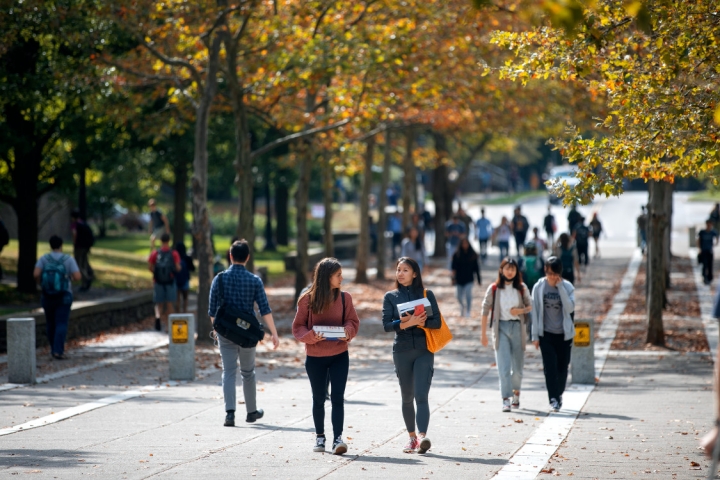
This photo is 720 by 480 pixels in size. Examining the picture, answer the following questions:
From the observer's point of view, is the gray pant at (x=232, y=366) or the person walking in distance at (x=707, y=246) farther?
the person walking in distance at (x=707, y=246)

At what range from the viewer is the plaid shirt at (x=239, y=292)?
373 inches

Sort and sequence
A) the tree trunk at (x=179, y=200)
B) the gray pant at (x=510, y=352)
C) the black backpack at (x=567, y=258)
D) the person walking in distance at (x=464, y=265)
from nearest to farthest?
the gray pant at (x=510, y=352), the person walking in distance at (x=464, y=265), the black backpack at (x=567, y=258), the tree trunk at (x=179, y=200)

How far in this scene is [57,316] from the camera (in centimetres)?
1437

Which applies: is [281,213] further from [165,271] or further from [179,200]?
[165,271]

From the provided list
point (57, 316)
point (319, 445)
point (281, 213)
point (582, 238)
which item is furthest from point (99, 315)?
point (281, 213)

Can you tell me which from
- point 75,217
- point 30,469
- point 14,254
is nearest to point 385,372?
point 30,469

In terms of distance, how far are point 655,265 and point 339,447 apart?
9498mm

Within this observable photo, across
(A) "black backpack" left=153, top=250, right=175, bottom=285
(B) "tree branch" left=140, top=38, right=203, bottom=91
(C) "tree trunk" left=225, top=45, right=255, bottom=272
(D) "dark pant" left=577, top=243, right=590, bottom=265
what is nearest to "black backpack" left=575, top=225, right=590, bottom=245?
(D) "dark pant" left=577, top=243, right=590, bottom=265

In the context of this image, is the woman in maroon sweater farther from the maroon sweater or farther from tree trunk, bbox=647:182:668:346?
tree trunk, bbox=647:182:668:346

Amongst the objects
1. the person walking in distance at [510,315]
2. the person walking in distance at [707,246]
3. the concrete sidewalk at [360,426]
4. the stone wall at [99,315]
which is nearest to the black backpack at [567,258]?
the concrete sidewalk at [360,426]

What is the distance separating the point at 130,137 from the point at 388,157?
9.92 meters

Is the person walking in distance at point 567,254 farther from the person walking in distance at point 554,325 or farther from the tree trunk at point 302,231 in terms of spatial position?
the person walking in distance at point 554,325

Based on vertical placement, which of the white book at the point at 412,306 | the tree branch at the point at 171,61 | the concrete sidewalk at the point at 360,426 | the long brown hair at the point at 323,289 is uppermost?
the tree branch at the point at 171,61

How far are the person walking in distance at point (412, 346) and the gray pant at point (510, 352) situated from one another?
2.53 m
